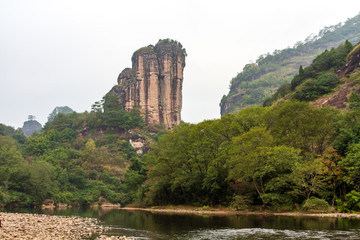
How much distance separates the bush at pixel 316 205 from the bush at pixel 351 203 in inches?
46.4

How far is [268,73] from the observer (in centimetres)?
16975

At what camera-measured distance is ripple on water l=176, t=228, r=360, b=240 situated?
57.0 ft

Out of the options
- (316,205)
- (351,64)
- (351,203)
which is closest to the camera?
(351,203)

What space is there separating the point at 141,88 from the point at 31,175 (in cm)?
5998

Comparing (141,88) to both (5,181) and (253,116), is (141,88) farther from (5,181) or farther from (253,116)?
(253,116)

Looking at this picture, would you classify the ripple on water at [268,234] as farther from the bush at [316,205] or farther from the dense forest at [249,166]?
the bush at [316,205]

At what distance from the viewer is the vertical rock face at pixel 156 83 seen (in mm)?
112000

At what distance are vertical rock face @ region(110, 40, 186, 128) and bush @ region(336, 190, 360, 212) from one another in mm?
83782

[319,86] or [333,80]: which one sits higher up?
[333,80]

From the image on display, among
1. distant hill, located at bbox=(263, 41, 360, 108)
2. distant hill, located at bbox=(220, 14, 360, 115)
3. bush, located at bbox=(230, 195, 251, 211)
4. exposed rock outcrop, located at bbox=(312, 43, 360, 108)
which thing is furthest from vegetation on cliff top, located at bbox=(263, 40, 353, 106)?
distant hill, located at bbox=(220, 14, 360, 115)

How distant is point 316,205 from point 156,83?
8878 centimetres

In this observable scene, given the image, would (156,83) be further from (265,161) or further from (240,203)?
(265,161)

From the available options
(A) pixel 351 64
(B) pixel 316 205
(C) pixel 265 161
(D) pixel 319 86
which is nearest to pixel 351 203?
(B) pixel 316 205

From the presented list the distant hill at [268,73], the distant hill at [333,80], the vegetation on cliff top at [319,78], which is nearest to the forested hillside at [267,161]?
the distant hill at [333,80]
